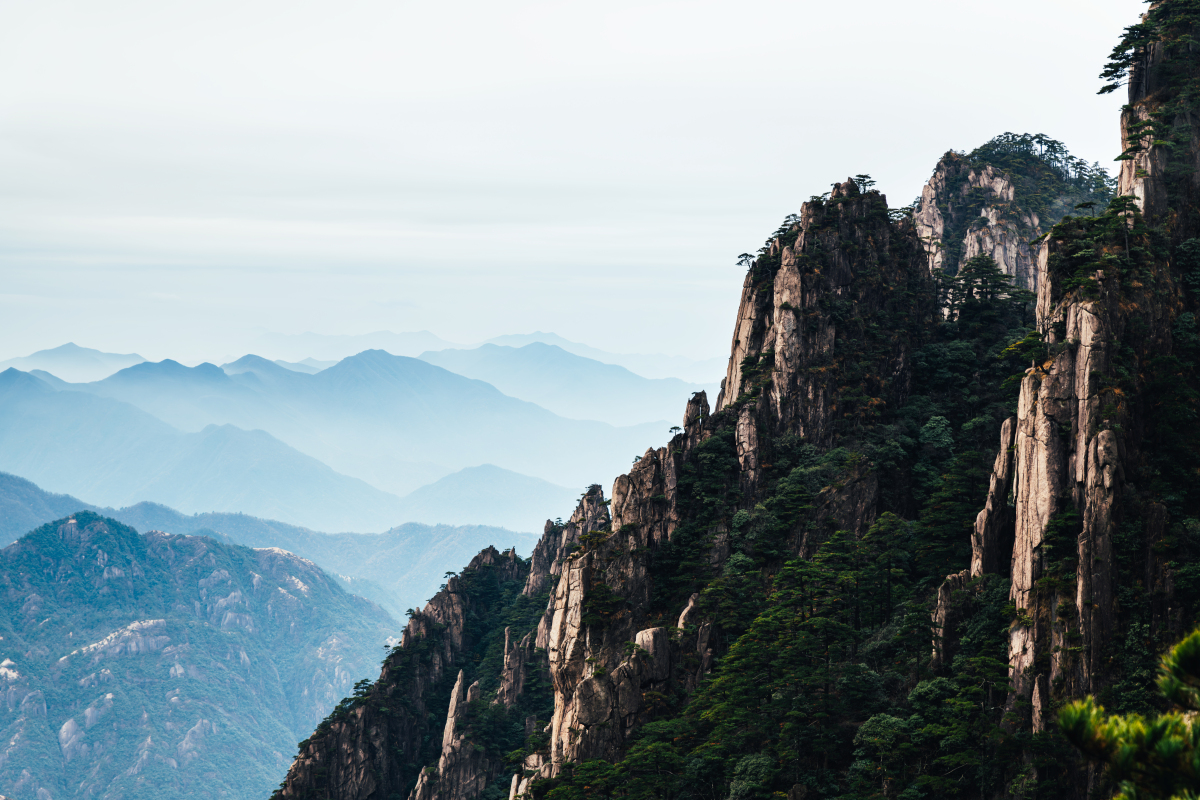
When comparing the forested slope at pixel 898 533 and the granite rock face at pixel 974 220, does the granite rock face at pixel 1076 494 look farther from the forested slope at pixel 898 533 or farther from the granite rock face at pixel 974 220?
the granite rock face at pixel 974 220

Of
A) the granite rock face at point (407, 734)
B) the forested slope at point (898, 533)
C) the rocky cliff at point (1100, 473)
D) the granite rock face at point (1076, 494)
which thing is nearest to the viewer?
the rocky cliff at point (1100, 473)

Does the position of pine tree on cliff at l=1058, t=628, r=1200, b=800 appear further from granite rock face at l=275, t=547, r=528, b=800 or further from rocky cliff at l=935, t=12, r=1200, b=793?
granite rock face at l=275, t=547, r=528, b=800

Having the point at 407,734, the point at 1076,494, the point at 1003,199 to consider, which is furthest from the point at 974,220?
the point at 407,734

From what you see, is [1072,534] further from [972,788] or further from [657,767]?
[657,767]

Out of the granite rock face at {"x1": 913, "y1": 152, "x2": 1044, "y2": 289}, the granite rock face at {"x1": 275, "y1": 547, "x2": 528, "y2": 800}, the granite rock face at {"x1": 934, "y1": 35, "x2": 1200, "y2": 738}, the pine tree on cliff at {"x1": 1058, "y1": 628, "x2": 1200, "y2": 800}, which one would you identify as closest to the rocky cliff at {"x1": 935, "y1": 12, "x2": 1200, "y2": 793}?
the granite rock face at {"x1": 934, "y1": 35, "x2": 1200, "y2": 738}

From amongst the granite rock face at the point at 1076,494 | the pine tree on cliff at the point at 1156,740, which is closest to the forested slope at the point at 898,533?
the granite rock face at the point at 1076,494

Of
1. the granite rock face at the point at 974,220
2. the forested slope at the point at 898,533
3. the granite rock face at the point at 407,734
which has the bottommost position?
the granite rock face at the point at 407,734

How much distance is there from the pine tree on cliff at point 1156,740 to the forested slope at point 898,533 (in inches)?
1222

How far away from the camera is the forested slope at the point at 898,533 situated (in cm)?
5097

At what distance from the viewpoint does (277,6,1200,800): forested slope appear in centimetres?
5097

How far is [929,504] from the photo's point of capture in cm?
6925

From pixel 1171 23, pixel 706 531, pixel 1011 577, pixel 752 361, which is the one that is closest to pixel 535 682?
pixel 706 531

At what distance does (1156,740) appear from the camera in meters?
18.6

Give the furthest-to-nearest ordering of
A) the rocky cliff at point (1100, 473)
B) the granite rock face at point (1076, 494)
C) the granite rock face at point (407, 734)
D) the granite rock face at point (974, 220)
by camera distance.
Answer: the granite rock face at point (974, 220), the granite rock face at point (407, 734), the granite rock face at point (1076, 494), the rocky cliff at point (1100, 473)
